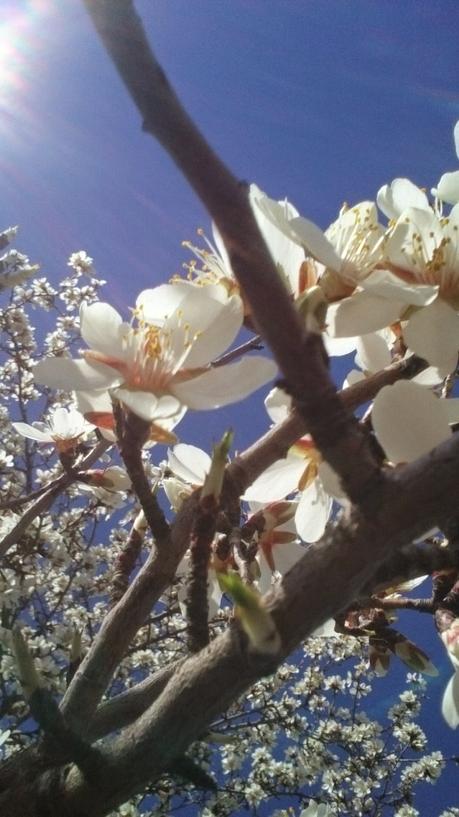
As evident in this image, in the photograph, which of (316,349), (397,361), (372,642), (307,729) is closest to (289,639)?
(316,349)

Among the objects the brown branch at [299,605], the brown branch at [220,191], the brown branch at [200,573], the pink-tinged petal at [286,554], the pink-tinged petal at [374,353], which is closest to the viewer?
the brown branch at [220,191]

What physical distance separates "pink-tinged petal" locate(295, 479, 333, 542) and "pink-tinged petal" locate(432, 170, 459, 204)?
36cm

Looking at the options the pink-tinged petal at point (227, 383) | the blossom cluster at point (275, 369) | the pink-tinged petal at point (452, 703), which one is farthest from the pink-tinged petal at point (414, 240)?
the pink-tinged petal at point (452, 703)

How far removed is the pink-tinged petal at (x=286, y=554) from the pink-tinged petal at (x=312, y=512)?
0.20 ft

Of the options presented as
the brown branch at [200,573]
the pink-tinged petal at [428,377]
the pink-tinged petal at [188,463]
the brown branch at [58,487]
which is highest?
the brown branch at [58,487]

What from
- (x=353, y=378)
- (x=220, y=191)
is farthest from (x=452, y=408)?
(x=220, y=191)

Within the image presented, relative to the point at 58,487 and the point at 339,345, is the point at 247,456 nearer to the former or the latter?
the point at 339,345

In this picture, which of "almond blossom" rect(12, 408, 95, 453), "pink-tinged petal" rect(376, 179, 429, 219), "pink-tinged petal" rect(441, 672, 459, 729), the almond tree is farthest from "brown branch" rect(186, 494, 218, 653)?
"almond blossom" rect(12, 408, 95, 453)

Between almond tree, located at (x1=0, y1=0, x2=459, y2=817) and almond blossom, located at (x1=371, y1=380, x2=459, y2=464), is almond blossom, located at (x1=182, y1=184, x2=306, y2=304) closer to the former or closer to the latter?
almond tree, located at (x1=0, y1=0, x2=459, y2=817)

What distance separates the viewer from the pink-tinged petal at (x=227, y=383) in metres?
0.61

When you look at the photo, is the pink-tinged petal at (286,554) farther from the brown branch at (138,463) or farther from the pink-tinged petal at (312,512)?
the brown branch at (138,463)

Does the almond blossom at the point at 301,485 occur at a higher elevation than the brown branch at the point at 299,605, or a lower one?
higher

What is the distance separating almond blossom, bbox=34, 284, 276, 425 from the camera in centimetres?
63

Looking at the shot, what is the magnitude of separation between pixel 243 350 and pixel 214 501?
72cm
